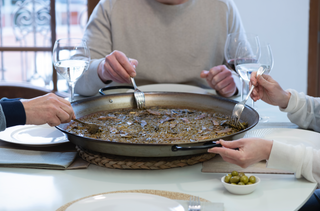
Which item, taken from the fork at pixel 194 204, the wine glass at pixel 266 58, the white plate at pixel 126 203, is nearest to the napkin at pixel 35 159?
the white plate at pixel 126 203

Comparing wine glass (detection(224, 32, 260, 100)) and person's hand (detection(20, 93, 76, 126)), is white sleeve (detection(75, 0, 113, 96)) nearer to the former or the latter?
wine glass (detection(224, 32, 260, 100))

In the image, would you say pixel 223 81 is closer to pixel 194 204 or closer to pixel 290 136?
pixel 290 136

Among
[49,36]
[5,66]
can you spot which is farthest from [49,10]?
[5,66]

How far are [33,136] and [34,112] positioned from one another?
0.70ft

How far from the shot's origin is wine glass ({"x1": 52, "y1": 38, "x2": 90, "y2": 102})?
1381mm

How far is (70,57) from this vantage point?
55.3 inches

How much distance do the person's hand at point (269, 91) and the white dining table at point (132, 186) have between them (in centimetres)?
47

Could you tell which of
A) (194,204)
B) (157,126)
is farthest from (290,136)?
(194,204)

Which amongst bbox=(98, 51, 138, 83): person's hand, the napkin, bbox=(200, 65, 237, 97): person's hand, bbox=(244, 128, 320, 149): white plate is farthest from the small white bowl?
bbox=(200, 65, 237, 97): person's hand

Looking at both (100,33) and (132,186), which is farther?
(100,33)

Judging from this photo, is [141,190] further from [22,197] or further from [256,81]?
[256,81]

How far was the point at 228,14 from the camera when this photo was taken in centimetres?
230

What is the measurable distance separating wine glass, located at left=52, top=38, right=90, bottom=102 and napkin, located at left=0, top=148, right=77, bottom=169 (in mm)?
457

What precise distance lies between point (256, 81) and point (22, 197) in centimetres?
94
